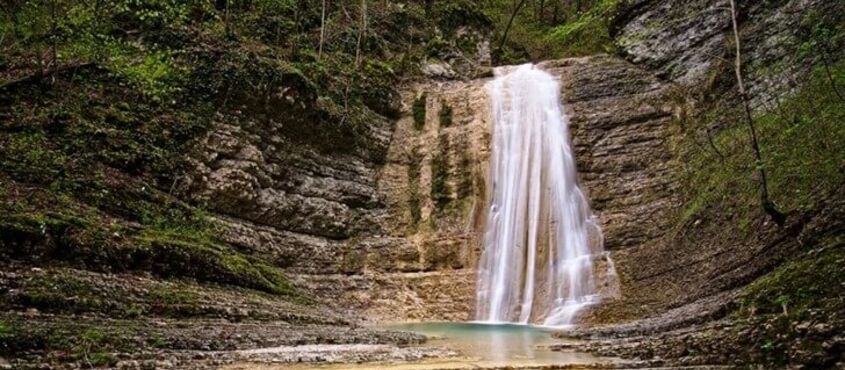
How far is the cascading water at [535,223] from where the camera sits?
599 inches

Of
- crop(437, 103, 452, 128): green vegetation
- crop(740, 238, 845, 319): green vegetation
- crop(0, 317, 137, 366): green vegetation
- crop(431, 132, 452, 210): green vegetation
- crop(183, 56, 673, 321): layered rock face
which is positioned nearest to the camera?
crop(740, 238, 845, 319): green vegetation

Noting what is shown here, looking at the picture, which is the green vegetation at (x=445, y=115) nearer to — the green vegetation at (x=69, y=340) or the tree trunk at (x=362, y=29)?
the tree trunk at (x=362, y=29)

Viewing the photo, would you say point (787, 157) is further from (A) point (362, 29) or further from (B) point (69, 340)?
(A) point (362, 29)

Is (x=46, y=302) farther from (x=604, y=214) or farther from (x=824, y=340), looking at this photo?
(x=604, y=214)

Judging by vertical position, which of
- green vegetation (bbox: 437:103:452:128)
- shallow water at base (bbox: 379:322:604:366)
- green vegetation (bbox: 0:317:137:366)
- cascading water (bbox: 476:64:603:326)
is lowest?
shallow water at base (bbox: 379:322:604:366)

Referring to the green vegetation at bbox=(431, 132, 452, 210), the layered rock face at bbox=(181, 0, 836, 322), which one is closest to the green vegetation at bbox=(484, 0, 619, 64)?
the layered rock face at bbox=(181, 0, 836, 322)

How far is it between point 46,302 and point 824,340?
337 inches

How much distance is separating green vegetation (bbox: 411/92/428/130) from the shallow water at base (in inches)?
328

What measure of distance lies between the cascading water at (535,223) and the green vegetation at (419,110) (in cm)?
259

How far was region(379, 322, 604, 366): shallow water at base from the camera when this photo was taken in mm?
6540

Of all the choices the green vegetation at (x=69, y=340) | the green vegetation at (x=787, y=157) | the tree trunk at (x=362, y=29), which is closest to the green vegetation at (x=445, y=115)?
the tree trunk at (x=362, y=29)

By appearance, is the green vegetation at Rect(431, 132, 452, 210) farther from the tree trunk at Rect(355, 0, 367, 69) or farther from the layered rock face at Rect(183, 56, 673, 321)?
the tree trunk at Rect(355, 0, 367, 69)

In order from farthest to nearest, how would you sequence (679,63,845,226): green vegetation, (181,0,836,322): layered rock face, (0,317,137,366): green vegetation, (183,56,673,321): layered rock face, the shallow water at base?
(183,56,673,321): layered rock face → (181,0,836,322): layered rock face → (679,63,845,226): green vegetation → the shallow water at base → (0,317,137,366): green vegetation

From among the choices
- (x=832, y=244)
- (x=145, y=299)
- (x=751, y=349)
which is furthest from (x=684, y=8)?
(x=145, y=299)
